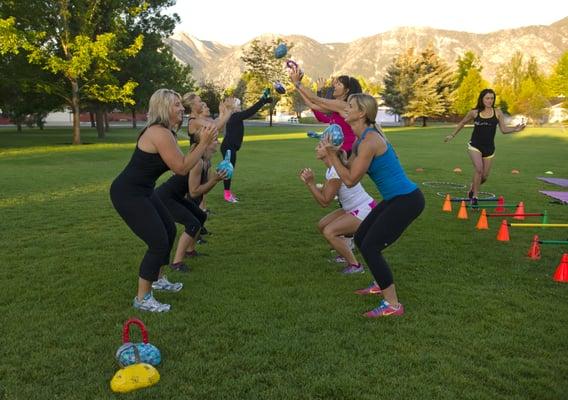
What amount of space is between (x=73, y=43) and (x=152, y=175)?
96.0 ft

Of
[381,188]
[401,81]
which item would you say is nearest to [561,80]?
[401,81]

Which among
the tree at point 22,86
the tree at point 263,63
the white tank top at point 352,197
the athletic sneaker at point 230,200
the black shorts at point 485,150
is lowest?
the athletic sneaker at point 230,200

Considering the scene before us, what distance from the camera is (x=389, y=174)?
16.4 ft

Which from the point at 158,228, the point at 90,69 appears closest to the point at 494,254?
the point at 158,228

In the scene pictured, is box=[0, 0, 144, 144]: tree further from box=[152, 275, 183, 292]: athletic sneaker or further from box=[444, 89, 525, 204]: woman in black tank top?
box=[152, 275, 183, 292]: athletic sneaker

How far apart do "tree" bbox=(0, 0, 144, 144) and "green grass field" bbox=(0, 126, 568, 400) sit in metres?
22.1

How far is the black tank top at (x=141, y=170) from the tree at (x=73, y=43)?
87.0 feet

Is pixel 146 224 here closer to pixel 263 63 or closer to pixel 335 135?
pixel 335 135

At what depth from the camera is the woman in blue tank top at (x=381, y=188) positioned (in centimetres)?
486

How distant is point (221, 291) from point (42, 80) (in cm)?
3115

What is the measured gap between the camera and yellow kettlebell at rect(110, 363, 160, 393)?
3600 millimetres

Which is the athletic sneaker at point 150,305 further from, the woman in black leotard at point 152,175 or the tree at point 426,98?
the tree at point 426,98

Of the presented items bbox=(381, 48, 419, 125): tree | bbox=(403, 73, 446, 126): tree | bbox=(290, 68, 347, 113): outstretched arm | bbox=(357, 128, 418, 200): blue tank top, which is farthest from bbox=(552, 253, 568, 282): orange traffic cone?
bbox=(381, 48, 419, 125): tree

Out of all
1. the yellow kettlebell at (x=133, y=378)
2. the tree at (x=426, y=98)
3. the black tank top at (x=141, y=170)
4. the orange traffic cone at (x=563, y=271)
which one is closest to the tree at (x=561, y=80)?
the tree at (x=426, y=98)
